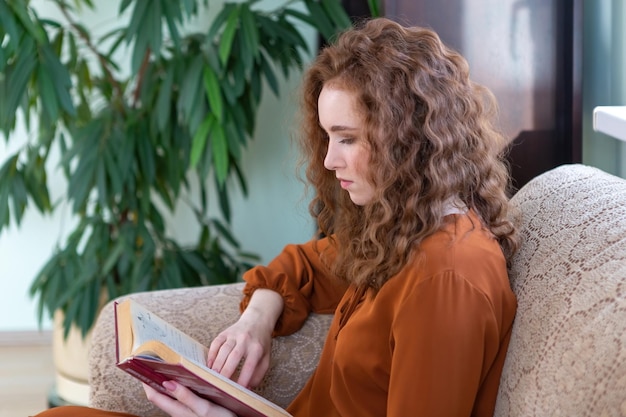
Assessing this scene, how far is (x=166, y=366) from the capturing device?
109 cm

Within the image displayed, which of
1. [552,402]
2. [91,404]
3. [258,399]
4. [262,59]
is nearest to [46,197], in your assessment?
[262,59]

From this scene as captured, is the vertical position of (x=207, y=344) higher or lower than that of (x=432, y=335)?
lower

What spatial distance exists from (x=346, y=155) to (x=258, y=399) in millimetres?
347

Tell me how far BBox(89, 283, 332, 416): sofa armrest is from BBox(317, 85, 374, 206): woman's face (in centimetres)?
43

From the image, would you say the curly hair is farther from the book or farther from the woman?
the book

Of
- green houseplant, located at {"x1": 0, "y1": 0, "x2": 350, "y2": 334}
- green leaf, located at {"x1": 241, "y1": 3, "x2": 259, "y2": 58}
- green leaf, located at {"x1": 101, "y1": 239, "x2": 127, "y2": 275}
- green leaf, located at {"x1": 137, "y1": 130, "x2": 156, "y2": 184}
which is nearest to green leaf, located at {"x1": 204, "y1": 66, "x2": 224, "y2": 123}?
green houseplant, located at {"x1": 0, "y1": 0, "x2": 350, "y2": 334}

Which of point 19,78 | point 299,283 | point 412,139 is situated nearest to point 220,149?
point 19,78

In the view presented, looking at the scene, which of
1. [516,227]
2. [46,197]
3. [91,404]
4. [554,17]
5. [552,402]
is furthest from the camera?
[46,197]

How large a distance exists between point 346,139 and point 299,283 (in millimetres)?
447

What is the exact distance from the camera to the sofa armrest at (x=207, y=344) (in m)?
1.49

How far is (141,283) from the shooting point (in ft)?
7.69

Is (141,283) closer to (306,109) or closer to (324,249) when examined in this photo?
(324,249)

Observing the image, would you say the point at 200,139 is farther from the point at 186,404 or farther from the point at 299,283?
the point at 186,404

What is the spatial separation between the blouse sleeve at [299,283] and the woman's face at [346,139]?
1.13 ft
